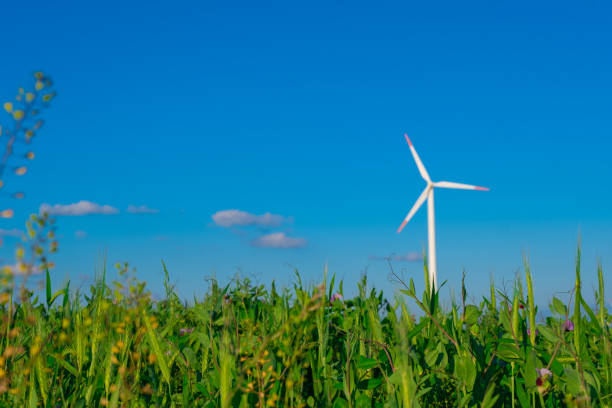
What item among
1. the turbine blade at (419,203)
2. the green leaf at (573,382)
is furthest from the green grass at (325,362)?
the turbine blade at (419,203)

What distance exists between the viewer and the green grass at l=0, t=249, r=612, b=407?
11.7 feet

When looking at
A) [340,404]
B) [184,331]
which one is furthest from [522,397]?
[184,331]

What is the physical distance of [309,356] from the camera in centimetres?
439

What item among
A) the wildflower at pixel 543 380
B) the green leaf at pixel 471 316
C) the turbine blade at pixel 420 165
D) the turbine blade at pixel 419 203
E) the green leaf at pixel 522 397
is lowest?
the green leaf at pixel 522 397

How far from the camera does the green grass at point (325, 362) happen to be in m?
3.58

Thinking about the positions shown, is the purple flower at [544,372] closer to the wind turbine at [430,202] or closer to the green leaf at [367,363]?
the green leaf at [367,363]

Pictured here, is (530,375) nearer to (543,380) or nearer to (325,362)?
(543,380)

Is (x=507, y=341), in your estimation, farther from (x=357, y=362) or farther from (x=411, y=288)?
(x=357, y=362)

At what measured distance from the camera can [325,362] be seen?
14.3 ft

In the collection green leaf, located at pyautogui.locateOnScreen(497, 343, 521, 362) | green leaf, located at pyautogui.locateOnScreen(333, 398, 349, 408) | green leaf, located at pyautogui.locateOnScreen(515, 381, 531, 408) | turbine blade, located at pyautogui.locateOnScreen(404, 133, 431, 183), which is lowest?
green leaf, located at pyautogui.locateOnScreen(333, 398, 349, 408)

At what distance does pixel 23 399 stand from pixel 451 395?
10.7 ft

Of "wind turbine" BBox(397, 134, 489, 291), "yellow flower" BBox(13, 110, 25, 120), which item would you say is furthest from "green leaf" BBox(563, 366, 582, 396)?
"wind turbine" BBox(397, 134, 489, 291)

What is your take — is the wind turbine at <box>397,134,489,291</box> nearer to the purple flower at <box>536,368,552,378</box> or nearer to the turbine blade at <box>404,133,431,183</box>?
the turbine blade at <box>404,133,431,183</box>

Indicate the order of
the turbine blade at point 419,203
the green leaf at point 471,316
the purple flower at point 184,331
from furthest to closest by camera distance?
the turbine blade at point 419,203
the purple flower at point 184,331
the green leaf at point 471,316
